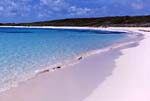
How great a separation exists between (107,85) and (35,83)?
2013 millimetres

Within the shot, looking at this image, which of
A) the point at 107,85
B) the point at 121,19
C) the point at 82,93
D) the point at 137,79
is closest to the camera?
the point at 82,93

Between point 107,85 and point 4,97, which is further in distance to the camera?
point 107,85

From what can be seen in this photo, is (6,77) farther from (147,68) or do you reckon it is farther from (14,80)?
(147,68)

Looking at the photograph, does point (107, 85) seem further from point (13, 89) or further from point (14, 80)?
point (14, 80)

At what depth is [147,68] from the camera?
416 inches

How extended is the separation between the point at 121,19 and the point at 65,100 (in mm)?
108746

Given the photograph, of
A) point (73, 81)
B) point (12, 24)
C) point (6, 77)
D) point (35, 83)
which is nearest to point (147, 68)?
point (73, 81)

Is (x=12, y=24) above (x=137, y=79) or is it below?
below

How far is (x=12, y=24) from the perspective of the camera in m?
182

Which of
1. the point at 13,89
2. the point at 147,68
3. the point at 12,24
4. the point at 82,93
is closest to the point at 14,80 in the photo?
the point at 13,89

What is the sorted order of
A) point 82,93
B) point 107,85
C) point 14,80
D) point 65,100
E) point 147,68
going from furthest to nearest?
point 147,68, point 14,80, point 107,85, point 82,93, point 65,100

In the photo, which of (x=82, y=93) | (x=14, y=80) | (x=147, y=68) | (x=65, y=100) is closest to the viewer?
(x=65, y=100)

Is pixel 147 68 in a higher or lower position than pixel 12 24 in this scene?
higher

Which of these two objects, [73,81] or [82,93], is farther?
[73,81]
